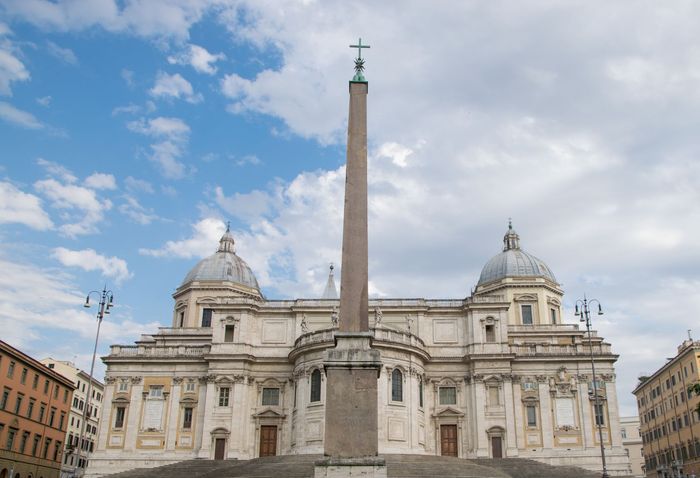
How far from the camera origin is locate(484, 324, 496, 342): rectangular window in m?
47.8

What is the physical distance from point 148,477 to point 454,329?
74.7 feet

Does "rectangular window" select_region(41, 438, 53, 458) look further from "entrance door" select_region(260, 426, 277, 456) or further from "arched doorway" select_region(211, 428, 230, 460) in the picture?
"entrance door" select_region(260, 426, 277, 456)

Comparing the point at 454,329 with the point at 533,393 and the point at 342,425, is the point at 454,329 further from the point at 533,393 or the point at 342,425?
the point at 342,425

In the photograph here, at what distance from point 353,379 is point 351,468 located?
2101 millimetres

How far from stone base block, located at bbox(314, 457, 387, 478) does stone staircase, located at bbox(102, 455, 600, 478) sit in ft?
52.0

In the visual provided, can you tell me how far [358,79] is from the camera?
68.6 feet

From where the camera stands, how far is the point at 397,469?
32.4m

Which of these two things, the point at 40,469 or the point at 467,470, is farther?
the point at 40,469

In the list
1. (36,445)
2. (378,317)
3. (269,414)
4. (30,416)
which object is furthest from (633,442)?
(30,416)

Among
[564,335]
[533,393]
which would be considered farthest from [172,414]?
[564,335]

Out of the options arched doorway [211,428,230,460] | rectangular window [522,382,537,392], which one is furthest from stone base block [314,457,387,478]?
rectangular window [522,382,537,392]

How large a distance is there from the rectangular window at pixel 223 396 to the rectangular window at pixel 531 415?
68.1ft

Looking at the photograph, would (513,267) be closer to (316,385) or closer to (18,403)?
(316,385)

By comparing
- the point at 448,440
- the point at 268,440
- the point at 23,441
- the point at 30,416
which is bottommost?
the point at 23,441
